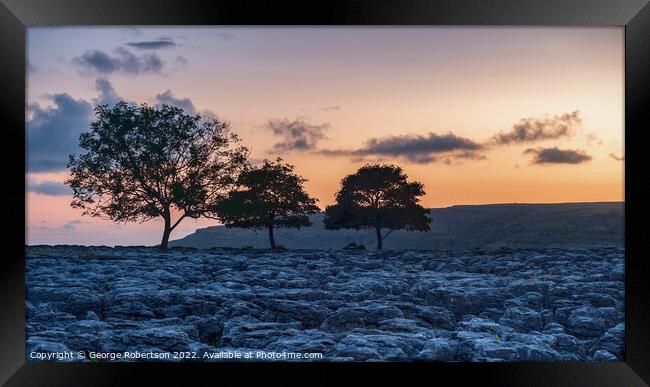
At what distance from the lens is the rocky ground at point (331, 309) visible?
11.2 metres

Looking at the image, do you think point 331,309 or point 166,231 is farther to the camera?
point 166,231

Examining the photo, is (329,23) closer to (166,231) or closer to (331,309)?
→ (331,309)

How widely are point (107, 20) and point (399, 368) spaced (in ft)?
20.5

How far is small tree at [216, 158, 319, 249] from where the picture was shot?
27.0 metres

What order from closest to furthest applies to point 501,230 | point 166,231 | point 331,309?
point 331,309 < point 166,231 < point 501,230

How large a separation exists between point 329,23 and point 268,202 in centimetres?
1909

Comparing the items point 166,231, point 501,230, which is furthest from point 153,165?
point 501,230

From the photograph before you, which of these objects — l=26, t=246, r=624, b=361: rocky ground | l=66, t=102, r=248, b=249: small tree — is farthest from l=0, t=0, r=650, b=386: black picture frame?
l=66, t=102, r=248, b=249: small tree

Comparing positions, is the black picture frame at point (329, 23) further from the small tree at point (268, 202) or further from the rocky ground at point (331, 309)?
the small tree at point (268, 202)

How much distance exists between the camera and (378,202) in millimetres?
34000

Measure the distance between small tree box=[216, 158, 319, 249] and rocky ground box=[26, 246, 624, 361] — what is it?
6.75 meters

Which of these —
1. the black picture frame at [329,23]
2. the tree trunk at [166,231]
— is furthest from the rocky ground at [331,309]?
the tree trunk at [166,231]

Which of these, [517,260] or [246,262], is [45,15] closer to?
[246,262]

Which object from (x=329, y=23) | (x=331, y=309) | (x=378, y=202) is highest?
(x=329, y=23)
